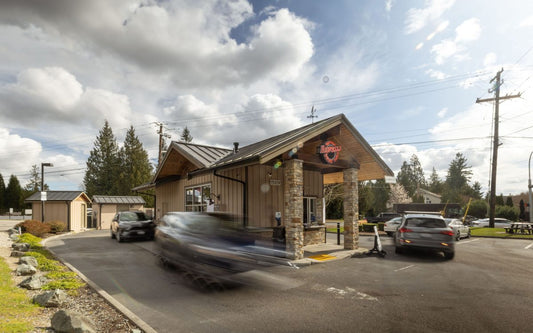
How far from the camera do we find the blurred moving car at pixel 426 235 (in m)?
10.4

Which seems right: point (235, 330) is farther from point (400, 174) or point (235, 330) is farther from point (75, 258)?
point (400, 174)

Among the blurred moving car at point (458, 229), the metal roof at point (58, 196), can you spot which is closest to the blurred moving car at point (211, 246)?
the blurred moving car at point (458, 229)

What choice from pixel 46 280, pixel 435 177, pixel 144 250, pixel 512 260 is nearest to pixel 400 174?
pixel 435 177

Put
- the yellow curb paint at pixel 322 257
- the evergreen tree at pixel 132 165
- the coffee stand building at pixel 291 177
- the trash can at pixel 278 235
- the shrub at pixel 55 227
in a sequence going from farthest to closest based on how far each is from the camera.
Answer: the evergreen tree at pixel 132 165 → the shrub at pixel 55 227 → the trash can at pixel 278 235 → the yellow curb paint at pixel 322 257 → the coffee stand building at pixel 291 177

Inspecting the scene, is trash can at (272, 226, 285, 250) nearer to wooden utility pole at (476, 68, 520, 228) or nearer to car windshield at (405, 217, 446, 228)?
car windshield at (405, 217, 446, 228)

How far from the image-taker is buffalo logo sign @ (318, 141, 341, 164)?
36.9 ft

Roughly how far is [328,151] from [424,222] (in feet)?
15.3

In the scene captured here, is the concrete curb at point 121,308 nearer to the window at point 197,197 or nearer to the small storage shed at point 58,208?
the window at point 197,197

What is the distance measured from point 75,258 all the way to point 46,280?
427cm

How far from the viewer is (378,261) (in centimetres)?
1008

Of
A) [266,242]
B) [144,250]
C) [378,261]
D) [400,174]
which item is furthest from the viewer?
[400,174]

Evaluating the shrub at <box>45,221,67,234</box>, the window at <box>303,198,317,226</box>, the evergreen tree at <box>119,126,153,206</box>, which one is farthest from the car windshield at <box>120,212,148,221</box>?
the evergreen tree at <box>119,126,153,206</box>

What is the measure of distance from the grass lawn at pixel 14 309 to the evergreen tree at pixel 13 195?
2822 inches

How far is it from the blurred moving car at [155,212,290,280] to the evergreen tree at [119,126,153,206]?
43.2 metres
